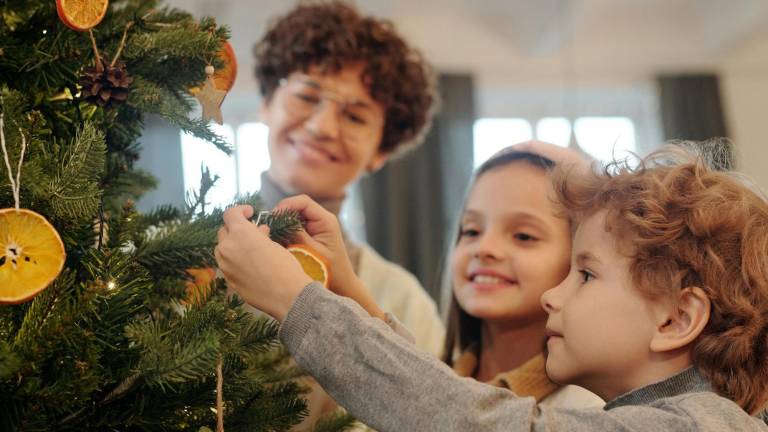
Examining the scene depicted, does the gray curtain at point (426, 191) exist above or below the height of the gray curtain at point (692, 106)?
below

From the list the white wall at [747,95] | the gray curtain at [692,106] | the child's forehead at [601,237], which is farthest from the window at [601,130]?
the child's forehead at [601,237]

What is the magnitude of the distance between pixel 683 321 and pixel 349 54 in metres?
0.97

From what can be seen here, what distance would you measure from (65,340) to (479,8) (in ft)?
12.7

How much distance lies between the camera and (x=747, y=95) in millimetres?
4555

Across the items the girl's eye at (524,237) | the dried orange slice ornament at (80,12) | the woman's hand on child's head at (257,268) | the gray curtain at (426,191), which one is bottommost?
the gray curtain at (426,191)

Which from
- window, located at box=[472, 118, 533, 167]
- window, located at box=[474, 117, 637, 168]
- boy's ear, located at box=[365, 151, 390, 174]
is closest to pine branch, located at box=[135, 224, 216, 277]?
boy's ear, located at box=[365, 151, 390, 174]

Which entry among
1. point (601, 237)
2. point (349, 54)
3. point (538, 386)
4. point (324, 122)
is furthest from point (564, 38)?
point (601, 237)

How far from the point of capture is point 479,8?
4.22 metres

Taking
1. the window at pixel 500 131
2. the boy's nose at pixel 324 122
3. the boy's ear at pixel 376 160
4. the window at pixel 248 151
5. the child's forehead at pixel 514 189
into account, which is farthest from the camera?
the window at pixel 500 131

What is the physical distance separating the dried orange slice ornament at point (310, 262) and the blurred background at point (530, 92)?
10.5 feet

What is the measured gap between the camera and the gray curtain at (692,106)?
4.47 meters

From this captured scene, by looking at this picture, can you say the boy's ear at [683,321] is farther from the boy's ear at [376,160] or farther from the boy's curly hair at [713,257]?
the boy's ear at [376,160]

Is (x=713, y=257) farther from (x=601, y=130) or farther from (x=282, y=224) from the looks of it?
(x=601, y=130)

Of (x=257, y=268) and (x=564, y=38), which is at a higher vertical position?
(x=564, y=38)
